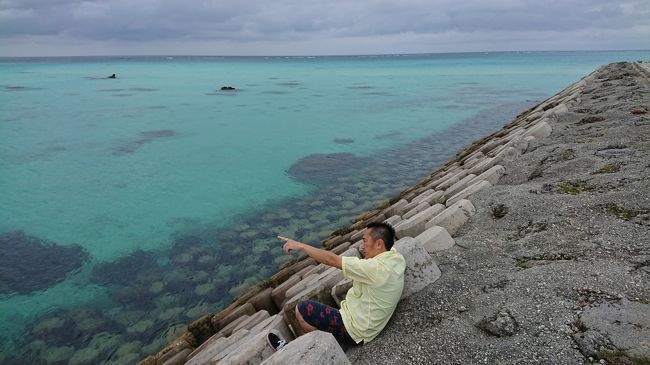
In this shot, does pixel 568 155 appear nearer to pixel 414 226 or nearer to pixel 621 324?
pixel 414 226

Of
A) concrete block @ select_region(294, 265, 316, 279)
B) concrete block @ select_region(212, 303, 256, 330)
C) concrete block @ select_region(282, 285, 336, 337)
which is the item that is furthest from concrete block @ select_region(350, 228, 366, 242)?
concrete block @ select_region(282, 285, 336, 337)

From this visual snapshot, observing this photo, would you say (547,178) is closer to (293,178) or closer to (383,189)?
(383,189)

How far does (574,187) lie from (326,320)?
472 cm

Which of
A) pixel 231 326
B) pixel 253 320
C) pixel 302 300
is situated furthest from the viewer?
pixel 231 326

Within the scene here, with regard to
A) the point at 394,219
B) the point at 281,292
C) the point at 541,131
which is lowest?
the point at 281,292

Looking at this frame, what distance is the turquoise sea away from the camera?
7.62m

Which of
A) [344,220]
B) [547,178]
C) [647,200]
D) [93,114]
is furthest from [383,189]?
[93,114]

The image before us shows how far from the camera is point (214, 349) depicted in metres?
5.24

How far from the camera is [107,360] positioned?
21.1 ft

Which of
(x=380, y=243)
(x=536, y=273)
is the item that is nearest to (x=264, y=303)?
(x=380, y=243)

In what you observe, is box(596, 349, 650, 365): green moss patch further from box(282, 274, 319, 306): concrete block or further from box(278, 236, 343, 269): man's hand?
box(282, 274, 319, 306): concrete block

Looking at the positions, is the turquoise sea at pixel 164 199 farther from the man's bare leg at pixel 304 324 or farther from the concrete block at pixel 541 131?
the concrete block at pixel 541 131

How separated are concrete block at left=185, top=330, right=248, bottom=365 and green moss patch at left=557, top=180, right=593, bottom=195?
5.19 meters

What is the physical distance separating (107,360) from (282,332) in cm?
366
